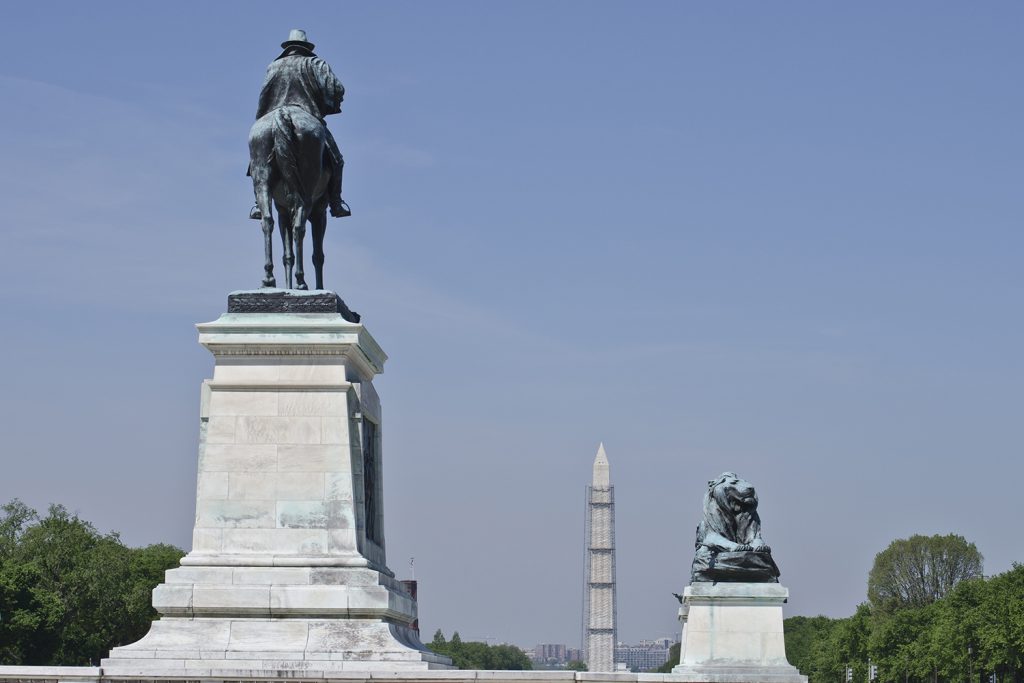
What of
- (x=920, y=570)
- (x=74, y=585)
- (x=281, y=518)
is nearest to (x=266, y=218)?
(x=281, y=518)

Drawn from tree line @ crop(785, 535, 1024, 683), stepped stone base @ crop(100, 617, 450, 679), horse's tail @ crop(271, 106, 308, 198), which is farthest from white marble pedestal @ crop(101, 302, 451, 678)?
tree line @ crop(785, 535, 1024, 683)

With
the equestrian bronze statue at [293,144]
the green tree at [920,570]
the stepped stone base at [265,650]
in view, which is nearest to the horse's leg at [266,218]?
the equestrian bronze statue at [293,144]

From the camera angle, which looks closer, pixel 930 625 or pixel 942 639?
pixel 942 639

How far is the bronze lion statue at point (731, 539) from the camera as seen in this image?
25.4m

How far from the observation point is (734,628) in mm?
25094

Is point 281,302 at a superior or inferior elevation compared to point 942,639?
superior

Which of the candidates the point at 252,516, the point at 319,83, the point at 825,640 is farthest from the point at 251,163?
the point at 825,640

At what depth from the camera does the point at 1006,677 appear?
87.8 metres

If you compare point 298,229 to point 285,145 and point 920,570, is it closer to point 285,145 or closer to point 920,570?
point 285,145

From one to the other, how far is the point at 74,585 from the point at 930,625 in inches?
2085

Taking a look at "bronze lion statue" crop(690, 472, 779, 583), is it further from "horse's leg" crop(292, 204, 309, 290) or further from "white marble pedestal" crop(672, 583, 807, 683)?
"horse's leg" crop(292, 204, 309, 290)

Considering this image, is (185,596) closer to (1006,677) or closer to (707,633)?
(707,633)

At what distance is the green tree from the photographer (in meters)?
118

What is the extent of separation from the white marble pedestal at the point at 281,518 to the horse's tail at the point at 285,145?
2500mm
